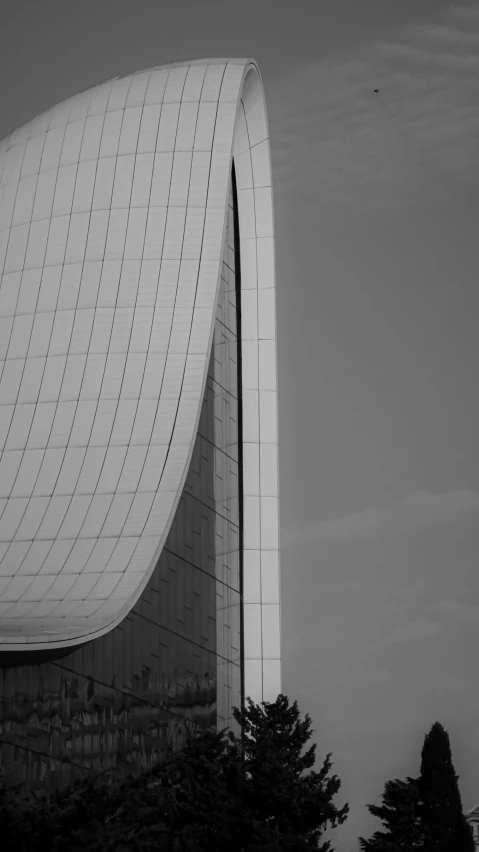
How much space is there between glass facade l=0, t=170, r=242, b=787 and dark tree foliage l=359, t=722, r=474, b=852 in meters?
4.50

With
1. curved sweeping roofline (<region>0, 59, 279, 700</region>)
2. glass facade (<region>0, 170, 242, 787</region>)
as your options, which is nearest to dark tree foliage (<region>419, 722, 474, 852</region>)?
glass facade (<region>0, 170, 242, 787</region>)

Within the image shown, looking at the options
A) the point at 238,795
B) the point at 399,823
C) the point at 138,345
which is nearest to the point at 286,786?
the point at 238,795

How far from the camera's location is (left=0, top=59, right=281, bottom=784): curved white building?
29.1m

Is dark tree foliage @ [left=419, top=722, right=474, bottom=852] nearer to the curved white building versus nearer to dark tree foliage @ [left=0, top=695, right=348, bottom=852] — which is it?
dark tree foliage @ [left=0, top=695, right=348, bottom=852]

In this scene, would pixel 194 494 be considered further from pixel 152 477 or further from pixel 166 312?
pixel 166 312

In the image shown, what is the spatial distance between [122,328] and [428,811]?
12571 mm

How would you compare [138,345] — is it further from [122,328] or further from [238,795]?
[238,795]

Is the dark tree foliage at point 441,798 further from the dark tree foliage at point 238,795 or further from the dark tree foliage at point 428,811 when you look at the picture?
the dark tree foliage at point 238,795

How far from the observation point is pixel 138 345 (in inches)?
1265

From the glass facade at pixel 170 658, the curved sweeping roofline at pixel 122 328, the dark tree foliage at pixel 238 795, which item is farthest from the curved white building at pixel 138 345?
the dark tree foliage at pixel 238 795

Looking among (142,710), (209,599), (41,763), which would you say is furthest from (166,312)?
(41,763)

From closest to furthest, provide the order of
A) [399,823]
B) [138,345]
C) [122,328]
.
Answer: [399,823] < [138,345] < [122,328]

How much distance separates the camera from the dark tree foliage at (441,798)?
28719 mm

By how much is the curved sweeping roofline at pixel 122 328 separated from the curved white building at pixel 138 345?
0.14 ft
